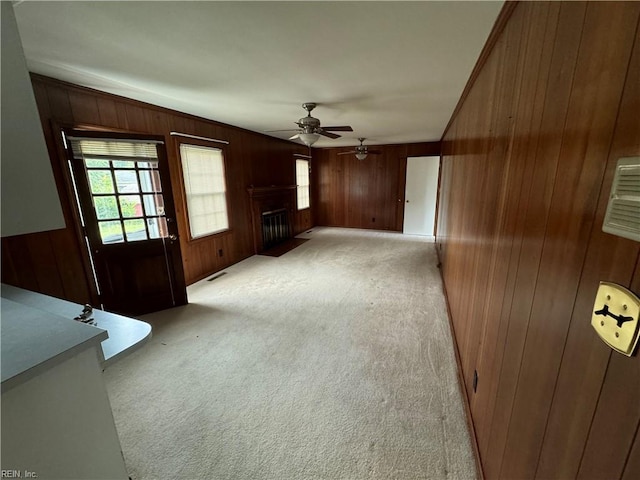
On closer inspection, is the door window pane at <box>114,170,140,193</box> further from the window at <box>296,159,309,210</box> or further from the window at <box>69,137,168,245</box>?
the window at <box>296,159,309,210</box>

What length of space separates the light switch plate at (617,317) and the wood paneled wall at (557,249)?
20mm

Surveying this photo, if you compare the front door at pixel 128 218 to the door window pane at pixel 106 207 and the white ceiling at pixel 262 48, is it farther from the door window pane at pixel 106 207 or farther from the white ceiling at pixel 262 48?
the white ceiling at pixel 262 48

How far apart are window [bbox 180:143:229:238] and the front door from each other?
2.51 feet

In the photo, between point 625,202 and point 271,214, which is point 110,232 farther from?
point 625,202

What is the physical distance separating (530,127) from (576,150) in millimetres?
389

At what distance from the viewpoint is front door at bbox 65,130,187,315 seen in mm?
2453

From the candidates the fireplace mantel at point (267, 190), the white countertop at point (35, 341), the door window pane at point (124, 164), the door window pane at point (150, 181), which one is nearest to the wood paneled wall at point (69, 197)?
the fireplace mantel at point (267, 190)

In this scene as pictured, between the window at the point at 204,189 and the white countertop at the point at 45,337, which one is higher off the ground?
the window at the point at 204,189

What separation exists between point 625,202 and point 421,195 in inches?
251

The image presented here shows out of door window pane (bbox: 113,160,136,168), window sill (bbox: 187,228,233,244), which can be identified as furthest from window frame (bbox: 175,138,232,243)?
door window pane (bbox: 113,160,136,168)

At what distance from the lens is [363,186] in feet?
23.4

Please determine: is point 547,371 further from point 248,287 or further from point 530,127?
point 248,287

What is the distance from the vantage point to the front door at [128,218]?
2.45m

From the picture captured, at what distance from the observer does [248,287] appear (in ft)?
11.7
